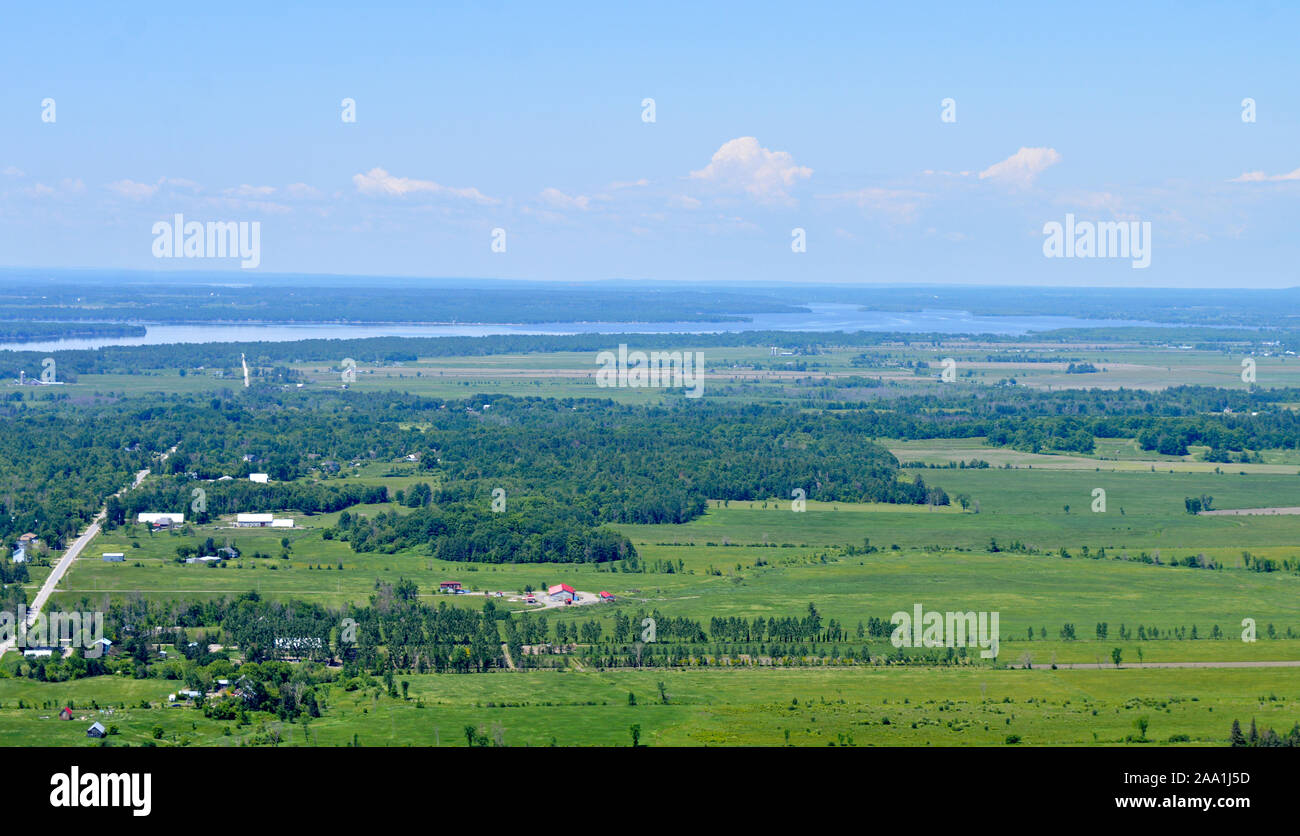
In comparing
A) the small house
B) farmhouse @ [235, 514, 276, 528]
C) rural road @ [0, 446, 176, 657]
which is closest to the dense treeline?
farmhouse @ [235, 514, 276, 528]

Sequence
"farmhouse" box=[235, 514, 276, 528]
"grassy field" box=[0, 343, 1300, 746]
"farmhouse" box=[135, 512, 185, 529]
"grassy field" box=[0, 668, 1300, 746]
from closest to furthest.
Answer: "grassy field" box=[0, 668, 1300, 746]
"grassy field" box=[0, 343, 1300, 746]
"farmhouse" box=[135, 512, 185, 529]
"farmhouse" box=[235, 514, 276, 528]

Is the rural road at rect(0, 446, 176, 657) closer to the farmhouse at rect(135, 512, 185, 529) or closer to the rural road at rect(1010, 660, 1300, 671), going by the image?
the farmhouse at rect(135, 512, 185, 529)

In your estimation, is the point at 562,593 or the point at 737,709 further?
the point at 562,593

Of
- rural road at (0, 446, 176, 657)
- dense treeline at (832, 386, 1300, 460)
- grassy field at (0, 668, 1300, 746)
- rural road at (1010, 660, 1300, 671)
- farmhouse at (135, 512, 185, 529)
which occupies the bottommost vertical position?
rural road at (1010, 660, 1300, 671)

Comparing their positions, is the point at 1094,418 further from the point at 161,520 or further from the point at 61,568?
the point at 61,568

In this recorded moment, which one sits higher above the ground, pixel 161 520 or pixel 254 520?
pixel 161 520

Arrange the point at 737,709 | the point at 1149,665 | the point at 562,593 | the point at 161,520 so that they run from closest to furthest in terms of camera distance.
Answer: the point at 737,709 → the point at 1149,665 → the point at 562,593 → the point at 161,520

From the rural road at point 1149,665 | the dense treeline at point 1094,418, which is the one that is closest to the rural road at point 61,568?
the rural road at point 1149,665

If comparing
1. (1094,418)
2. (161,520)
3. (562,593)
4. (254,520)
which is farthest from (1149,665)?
(1094,418)

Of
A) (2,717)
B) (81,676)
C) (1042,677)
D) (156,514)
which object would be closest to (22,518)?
(156,514)

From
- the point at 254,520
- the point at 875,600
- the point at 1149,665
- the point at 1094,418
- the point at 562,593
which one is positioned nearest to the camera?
the point at 1149,665

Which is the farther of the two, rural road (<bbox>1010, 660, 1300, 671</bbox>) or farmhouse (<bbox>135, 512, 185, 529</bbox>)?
farmhouse (<bbox>135, 512, 185, 529</bbox>)

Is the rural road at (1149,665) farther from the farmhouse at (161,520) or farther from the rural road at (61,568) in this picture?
the farmhouse at (161,520)
